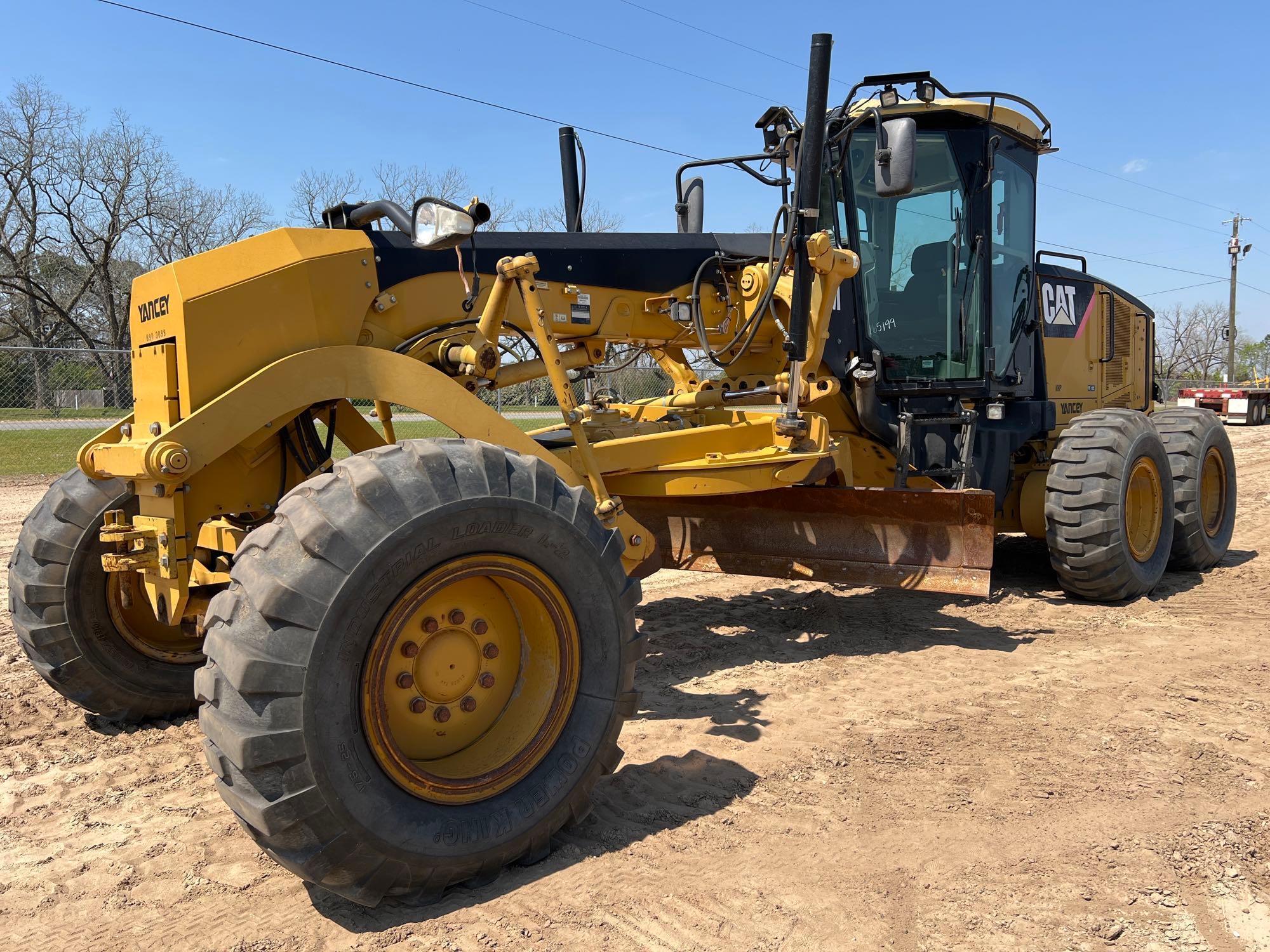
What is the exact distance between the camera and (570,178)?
546 centimetres

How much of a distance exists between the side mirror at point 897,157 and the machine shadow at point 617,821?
2856 millimetres

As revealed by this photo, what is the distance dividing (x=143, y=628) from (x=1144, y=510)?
20.7 feet

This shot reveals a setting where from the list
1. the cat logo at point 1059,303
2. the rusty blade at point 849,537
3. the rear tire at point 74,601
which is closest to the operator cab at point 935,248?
the cat logo at point 1059,303

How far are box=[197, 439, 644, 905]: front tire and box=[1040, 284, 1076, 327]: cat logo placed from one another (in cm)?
510

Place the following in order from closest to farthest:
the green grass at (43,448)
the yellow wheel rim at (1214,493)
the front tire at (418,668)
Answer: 1. the front tire at (418,668)
2. the yellow wheel rim at (1214,493)
3. the green grass at (43,448)

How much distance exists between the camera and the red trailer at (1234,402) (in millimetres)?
27938

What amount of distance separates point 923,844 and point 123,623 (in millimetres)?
3404

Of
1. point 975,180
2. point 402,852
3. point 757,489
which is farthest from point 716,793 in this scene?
point 975,180

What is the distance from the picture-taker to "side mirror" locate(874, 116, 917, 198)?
15.4 feet

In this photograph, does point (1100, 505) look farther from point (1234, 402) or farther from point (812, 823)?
point (1234, 402)

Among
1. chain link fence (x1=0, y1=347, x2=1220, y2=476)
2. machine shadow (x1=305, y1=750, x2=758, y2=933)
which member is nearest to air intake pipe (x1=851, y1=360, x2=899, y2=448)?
machine shadow (x1=305, y1=750, x2=758, y2=933)

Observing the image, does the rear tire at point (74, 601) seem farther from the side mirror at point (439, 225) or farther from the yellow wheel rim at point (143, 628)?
the side mirror at point (439, 225)

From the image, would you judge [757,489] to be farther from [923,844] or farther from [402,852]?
[402,852]

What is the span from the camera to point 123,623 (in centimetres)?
424
